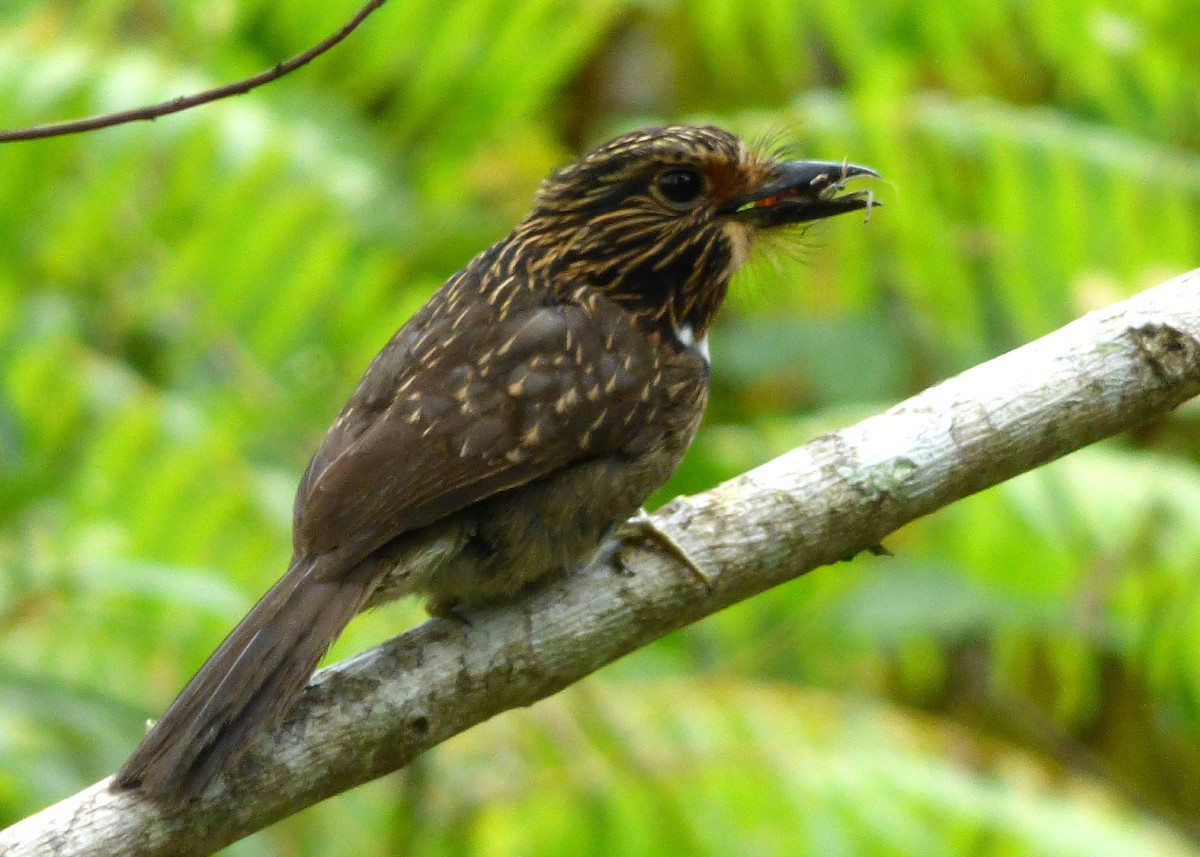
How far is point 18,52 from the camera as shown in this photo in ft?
14.0

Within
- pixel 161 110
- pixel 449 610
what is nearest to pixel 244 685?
pixel 449 610

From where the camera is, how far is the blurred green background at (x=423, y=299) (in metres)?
3.84

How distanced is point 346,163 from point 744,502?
2231 millimetres

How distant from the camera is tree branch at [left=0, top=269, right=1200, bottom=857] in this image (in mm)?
2645

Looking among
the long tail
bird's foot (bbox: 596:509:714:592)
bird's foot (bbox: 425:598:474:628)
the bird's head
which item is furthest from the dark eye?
the long tail

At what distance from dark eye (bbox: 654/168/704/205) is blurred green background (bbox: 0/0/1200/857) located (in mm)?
226

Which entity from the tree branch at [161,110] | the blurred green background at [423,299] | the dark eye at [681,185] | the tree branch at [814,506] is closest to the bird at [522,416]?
the dark eye at [681,185]

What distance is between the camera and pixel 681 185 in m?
3.32

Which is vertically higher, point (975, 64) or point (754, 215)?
point (975, 64)

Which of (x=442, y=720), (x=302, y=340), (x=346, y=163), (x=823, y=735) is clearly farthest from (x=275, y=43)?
(x=442, y=720)

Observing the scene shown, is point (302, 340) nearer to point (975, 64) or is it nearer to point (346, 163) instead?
point (346, 163)

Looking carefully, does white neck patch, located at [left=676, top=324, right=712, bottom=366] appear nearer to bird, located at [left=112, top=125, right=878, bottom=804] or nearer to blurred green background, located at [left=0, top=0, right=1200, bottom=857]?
bird, located at [left=112, top=125, right=878, bottom=804]

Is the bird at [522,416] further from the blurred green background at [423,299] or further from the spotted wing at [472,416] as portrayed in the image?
the blurred green background at [423,299]

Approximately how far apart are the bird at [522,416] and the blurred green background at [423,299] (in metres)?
0.25
